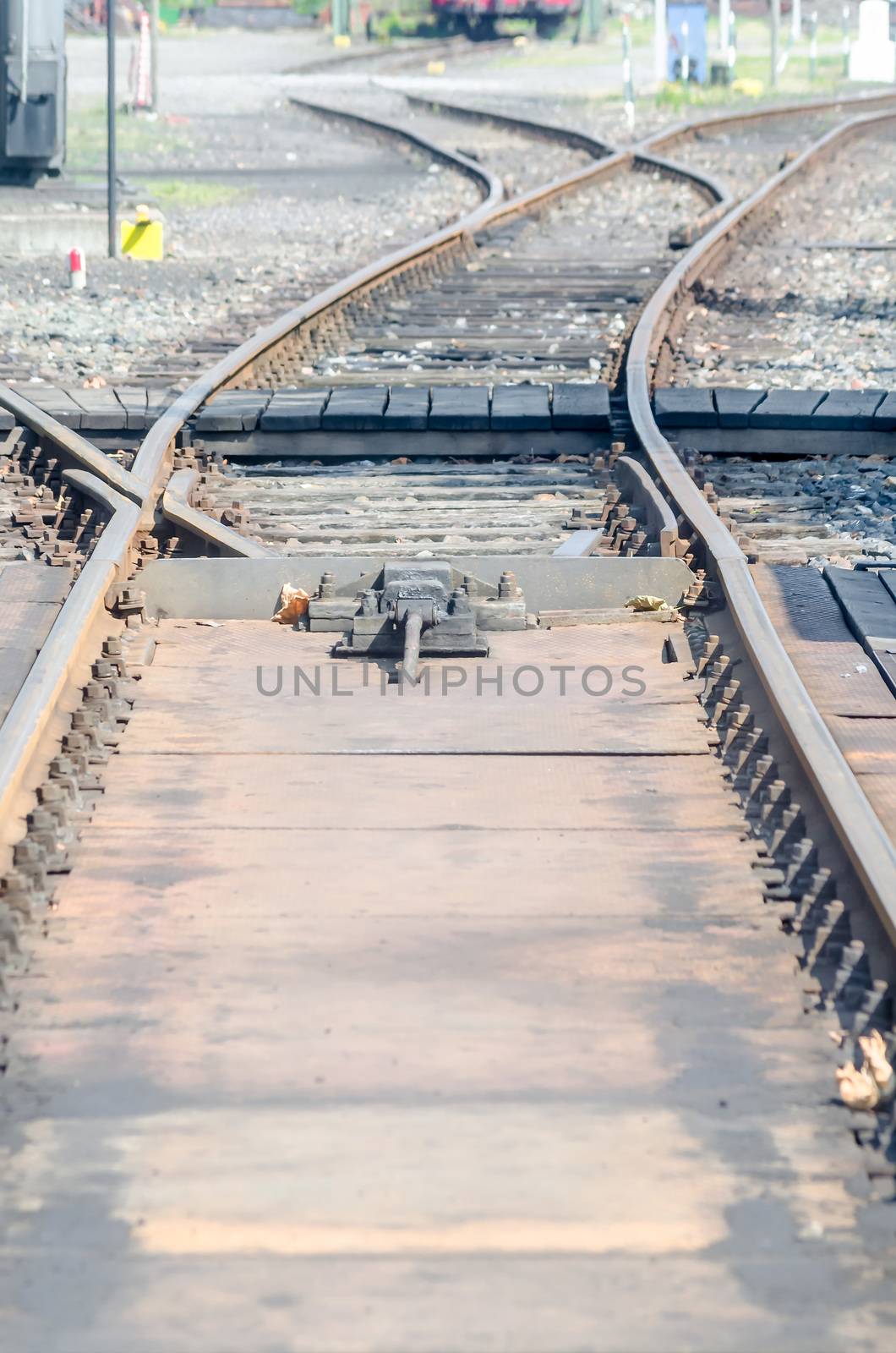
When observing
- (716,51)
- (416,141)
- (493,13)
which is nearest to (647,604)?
(416,141)

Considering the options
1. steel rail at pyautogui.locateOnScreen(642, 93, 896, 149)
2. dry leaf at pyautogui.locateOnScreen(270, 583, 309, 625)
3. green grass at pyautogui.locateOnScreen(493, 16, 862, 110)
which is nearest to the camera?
dry leaf at pyautogui.locateOnScreen(270, 583, 309, 625)

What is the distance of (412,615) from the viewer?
4.64m

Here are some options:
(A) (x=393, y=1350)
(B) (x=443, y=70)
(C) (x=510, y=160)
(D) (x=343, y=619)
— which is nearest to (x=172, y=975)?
(A) (x=393, y=1350)

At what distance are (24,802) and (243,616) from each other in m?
1.55

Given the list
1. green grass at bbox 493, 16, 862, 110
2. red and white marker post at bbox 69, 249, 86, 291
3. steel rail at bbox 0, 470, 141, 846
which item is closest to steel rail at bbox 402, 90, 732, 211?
green grass at bbox 493, 16, 862, 110

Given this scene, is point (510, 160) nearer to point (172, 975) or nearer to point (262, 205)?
point (262, 205)

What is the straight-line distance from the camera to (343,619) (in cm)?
489

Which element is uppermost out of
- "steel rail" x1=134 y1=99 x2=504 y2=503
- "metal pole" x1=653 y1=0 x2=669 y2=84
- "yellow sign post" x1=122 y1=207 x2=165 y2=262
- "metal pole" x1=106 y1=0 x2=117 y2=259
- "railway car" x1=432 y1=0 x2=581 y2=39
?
"railway car" x1=432 y1=0 x2=581 y2=39

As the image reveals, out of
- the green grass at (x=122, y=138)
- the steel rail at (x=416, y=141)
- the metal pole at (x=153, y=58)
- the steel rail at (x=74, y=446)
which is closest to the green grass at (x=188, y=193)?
the green grass at (x=122, y=138)

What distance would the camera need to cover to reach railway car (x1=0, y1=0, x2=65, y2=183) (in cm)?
1426

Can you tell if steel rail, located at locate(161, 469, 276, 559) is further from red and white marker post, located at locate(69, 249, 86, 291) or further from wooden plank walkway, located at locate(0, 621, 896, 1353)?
red and white marker post, located at locate(69, 249, 86, 291)

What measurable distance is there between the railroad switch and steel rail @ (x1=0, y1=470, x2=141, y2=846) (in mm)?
593

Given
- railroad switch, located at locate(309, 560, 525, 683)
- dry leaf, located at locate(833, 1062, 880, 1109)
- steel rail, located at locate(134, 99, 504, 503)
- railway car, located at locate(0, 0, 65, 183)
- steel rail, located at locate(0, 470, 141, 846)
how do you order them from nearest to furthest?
1. dry leaf, located at locate(833, 1062, 880, 1109)
2. steel rail, located at locate(0, 470, 141, 846)
3. railroad switch, located at locate(309, 560, 525, 683)
4. steel rail, located at locate(134, 99, 504, 503)
5. railway car, located at locate(0, 0, 65, 183)

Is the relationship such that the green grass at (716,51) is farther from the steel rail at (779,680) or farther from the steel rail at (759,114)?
the steel rail at (779,680)
